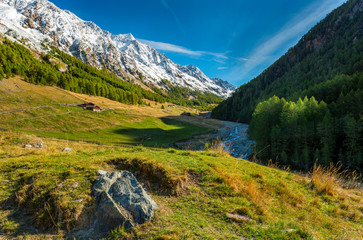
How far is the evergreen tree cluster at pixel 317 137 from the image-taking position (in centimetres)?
2919

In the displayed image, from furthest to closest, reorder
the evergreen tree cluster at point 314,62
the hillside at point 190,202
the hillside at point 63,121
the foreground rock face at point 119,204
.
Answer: the evergreen tree cluster at point 314,62, the hillside at point 63,121, the foreground rock face at point 119,204, the hillside at point 190,202

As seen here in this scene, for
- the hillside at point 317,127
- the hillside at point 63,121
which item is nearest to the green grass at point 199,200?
the hillside at point 317,127

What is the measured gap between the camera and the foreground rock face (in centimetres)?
581

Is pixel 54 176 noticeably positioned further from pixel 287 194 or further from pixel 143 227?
pixel 287 194

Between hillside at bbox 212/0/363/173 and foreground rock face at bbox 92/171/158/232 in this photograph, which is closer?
foreground rock face at bbox 92/171/158/232

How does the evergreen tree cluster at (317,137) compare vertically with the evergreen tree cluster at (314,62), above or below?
below

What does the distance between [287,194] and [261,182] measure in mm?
1413

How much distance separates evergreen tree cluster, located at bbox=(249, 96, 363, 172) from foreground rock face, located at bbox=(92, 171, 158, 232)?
26.8 meters

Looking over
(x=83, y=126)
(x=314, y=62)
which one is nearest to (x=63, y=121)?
(x=83, y=126)

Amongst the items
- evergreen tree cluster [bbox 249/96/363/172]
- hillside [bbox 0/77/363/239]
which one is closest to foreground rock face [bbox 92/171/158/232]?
hillside [bbox 0/77/363/239]

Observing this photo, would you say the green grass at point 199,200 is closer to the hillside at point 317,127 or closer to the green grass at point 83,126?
the hillside at point 317,127

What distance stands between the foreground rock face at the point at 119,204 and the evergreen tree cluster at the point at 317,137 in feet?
87.9

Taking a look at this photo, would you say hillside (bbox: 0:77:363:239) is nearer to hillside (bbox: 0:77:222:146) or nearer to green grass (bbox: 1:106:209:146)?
green grass (bbox: 1:106:209:146)

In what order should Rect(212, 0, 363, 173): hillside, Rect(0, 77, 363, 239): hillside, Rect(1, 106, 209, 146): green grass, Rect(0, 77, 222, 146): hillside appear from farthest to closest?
1. Rect(0, 77, 222, 146): hillside
2. Rect(1, 106, 209, 146): green grass
3. Rect(212, 0, 363, 173): hillside
4. Rect(0, 77, 363, 239): hillside
